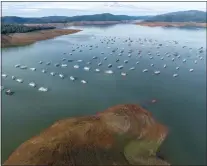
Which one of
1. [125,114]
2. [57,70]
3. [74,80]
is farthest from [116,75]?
[125,114]

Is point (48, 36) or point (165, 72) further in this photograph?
point (48, 36)

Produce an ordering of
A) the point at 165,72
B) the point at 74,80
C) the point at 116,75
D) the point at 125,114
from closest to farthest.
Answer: the point at 125,114 → the point at 74,80 → the point at 116,75 → the point at 165,72

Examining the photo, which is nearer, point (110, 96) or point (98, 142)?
point (98, 142)

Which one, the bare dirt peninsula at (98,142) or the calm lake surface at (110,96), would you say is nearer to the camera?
the bare dirt peninsula at (98,142)

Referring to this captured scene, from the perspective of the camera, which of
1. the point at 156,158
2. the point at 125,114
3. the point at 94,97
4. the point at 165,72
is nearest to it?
the point at 156,158

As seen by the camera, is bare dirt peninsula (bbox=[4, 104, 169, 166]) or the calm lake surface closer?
bare dirt peninsula (bbox=[4, 104, 169, 166])

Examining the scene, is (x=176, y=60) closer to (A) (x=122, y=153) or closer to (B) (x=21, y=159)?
(A) (x=122, y=153)

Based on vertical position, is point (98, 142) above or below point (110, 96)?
below
